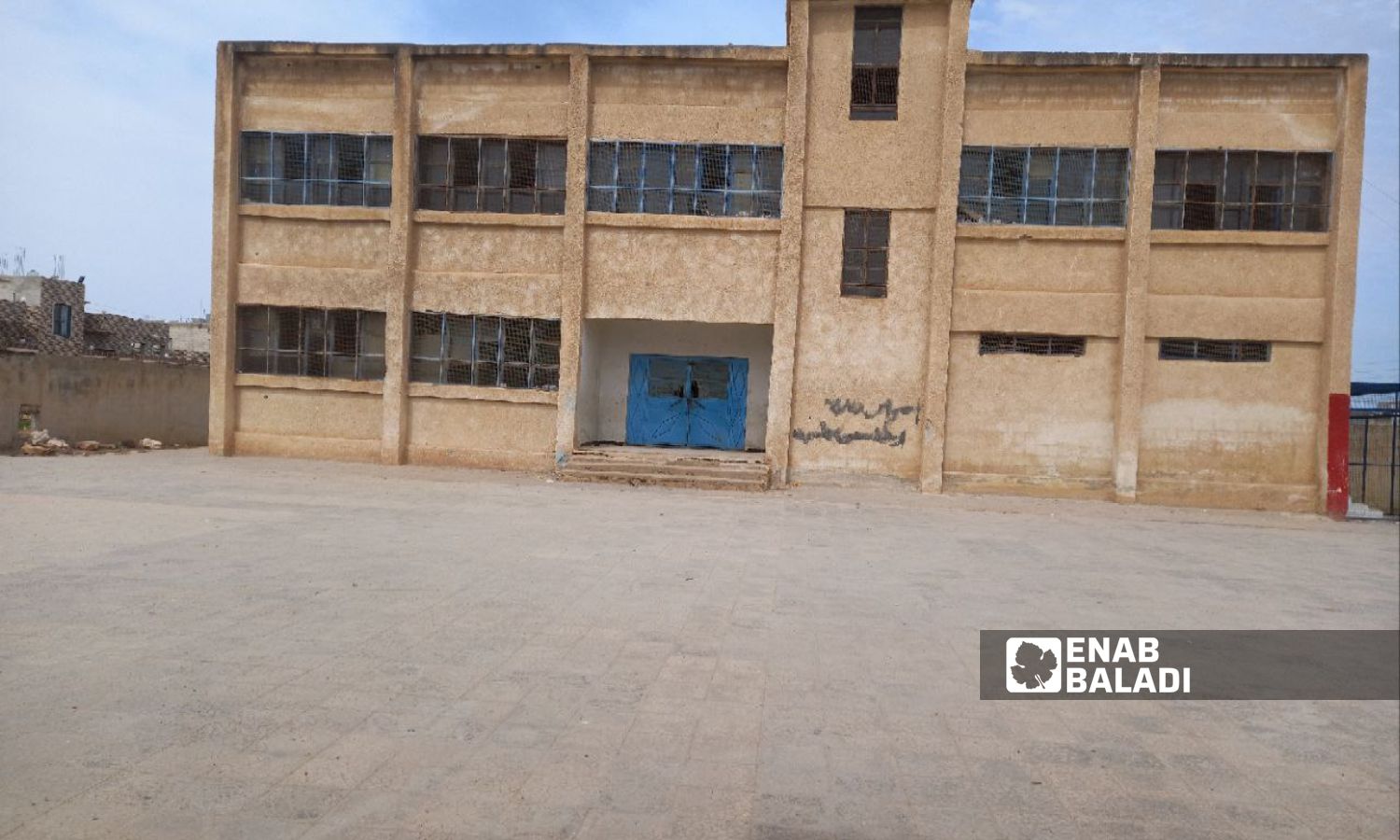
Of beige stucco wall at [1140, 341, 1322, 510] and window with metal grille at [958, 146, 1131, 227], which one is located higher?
window with metal grille at [958, 146, 1131, 227]

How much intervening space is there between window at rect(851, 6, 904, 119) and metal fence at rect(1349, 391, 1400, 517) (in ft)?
34.1

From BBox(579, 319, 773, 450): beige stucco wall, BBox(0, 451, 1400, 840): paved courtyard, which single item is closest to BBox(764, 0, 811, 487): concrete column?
BBox(579, 319, 773, 450): beige stucco wall

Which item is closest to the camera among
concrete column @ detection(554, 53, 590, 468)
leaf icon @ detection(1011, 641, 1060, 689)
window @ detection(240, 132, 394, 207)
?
leaf icon @ detection(1011, 641, 1060, 689)

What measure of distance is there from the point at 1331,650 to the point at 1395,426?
13.2 metres

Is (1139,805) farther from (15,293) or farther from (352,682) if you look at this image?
(15,293)

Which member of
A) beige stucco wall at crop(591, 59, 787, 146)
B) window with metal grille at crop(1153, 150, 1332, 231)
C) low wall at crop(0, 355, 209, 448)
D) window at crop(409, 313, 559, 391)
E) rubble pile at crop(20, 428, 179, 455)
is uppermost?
beige stucco wall at crop(591, 59, 787, 146)

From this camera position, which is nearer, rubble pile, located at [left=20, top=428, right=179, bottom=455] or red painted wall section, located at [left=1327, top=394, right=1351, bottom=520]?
red painted wall section, located at [left=1327, top=394, right=1351, bottom=520]

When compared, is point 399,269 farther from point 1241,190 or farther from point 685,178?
point 1241,190

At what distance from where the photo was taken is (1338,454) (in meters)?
14.9

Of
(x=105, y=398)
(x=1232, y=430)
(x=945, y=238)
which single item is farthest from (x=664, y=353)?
(x=105, y=398)

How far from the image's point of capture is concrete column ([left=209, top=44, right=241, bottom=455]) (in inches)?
674

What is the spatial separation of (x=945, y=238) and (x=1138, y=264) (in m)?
3.43

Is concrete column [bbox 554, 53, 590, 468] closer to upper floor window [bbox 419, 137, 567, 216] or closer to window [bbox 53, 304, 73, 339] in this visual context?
upper floor window [bbox 419, 137, 567, 216]

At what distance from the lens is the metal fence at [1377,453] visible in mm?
15789
